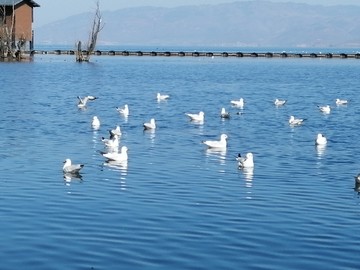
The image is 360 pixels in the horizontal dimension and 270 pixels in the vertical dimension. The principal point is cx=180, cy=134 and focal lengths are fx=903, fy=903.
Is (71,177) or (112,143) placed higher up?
(112,143)

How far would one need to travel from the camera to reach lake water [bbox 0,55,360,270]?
1461cm

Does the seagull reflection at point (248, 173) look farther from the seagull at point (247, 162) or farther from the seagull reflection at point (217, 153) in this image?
the seagull reflection at point (217, 153)

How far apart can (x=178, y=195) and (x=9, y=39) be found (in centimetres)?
7761

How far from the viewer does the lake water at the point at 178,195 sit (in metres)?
14.6

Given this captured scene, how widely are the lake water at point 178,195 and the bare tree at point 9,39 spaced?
54.5 metres

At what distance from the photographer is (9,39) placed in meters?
94.4

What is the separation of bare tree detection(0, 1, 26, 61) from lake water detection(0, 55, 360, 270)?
54.5 meters

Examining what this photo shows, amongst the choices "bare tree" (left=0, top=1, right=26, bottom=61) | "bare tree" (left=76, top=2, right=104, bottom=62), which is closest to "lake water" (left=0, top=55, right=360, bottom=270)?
"bare tree" (left=0, top=1, right=26, bottom=61)

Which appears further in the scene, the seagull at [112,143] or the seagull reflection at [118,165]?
the seagull at [112,143]

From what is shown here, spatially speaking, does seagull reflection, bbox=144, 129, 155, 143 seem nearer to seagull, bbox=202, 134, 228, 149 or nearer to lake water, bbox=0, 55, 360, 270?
lake water, bbox=0, 55, 360, 270

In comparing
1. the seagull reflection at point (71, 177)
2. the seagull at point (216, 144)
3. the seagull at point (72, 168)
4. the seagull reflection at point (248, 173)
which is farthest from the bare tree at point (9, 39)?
the seagull reflection at point (71, 177)

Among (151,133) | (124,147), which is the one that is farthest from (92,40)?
(124,147)

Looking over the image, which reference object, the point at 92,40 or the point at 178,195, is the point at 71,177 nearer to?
the point at 178,195

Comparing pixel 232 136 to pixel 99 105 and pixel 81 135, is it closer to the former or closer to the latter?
pixel 81 135
